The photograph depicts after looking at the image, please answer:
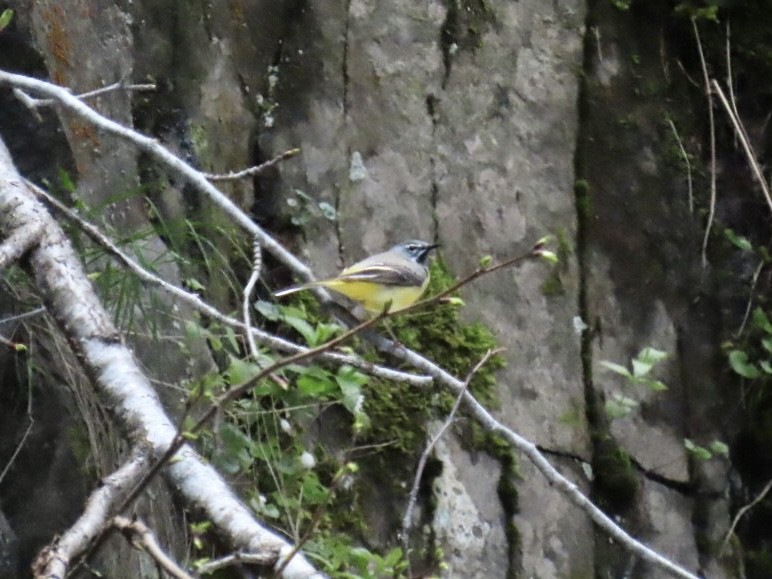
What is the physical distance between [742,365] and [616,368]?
1.99 feet

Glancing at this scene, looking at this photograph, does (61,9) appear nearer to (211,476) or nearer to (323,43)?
(323,43)

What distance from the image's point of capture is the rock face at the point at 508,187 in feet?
12.2

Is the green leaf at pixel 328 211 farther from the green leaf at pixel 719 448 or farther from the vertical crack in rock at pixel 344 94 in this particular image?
the green leaf at pixel 719 448

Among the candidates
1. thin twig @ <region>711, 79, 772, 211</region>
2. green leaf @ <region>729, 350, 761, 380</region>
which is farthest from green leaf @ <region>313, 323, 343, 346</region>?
thin twig @ <region>711, 79, 772, 211</region>

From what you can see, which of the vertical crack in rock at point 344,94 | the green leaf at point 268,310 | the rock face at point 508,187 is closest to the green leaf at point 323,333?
the green leaf at point 268,310

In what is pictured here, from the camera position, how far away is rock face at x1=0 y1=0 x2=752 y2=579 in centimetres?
372

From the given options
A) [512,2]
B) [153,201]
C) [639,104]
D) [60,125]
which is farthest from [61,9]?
[639,104]

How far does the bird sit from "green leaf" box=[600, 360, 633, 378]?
692 mm

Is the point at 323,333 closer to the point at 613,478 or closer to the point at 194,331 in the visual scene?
the point at 194,331

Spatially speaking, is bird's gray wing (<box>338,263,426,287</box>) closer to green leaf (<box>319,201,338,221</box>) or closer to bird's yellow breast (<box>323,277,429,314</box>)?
bird's yellow breast (<box>323,277,429,314</box>)

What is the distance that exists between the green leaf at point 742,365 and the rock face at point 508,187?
0.10m

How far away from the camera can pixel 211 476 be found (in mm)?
1747

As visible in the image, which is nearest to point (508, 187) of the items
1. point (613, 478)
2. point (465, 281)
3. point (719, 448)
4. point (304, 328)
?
point (613, 478)

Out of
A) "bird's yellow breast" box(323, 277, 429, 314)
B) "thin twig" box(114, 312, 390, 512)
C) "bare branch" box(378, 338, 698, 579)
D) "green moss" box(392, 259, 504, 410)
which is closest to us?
"thin twig" box(114, 312, 390, 512)
